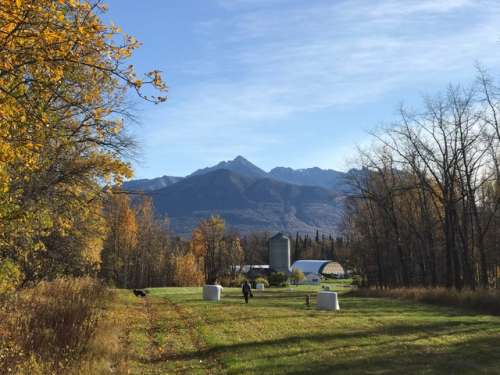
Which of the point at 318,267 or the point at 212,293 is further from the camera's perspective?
the point at 318,267

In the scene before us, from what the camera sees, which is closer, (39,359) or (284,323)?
(39,359)

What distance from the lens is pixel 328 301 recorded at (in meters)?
27.0

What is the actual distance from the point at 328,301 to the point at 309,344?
12550 mm

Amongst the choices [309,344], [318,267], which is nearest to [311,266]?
[318,267]

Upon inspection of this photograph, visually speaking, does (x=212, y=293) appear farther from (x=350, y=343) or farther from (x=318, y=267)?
(x=318, y=267)

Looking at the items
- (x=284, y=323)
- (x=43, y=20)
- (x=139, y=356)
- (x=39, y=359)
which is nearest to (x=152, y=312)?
(x=284, y=323)

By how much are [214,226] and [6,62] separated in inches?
3425

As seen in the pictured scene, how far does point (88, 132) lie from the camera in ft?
65.8

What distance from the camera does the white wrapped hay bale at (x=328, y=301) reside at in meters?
26.8

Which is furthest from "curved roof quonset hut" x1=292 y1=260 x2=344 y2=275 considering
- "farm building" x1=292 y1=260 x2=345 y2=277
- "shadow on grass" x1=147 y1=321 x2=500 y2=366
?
"shadow on grass" x1=147 y1=321 x2=500 y2=366

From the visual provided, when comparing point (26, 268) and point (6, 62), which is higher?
point (6, 62)

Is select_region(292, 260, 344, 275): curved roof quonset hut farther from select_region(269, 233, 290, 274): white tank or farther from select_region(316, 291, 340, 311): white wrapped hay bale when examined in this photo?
select_region(316, 291, 340, 311): white wrapped hay bale

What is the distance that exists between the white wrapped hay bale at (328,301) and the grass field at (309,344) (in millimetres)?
3790

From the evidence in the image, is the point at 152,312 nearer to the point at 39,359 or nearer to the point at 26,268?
the point at 26,268
